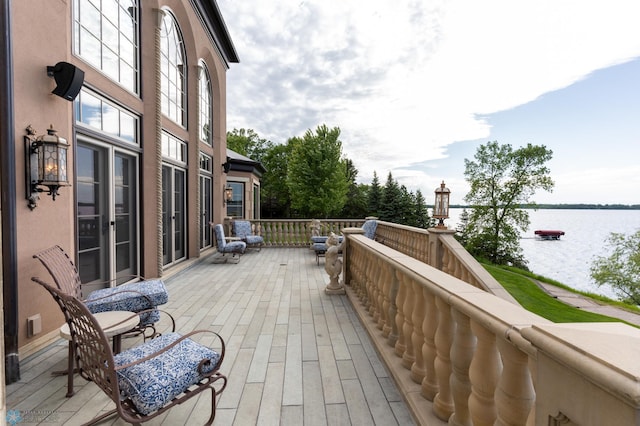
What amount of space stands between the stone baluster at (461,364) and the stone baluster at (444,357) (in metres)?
0.13

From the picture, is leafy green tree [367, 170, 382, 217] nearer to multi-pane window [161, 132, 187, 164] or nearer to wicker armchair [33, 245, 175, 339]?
multi-pane window [161, 132, 187, 164]

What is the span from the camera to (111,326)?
2273mm

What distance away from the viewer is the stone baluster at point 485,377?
3.89 ft

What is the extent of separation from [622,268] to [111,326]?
21998 mm

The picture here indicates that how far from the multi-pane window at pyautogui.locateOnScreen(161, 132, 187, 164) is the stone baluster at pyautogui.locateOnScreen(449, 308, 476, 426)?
6.22m

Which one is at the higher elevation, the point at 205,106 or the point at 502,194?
the point at 205,106

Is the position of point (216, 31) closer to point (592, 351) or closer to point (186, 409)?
point (186, 409)

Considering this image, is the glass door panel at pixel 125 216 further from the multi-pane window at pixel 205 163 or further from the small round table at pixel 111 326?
the multi-pane window at pixel 205 163

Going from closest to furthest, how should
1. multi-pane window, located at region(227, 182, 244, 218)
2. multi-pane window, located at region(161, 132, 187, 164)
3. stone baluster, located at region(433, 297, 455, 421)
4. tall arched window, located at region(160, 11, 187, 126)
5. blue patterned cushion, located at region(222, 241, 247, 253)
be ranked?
stone baluster, located at region(433, 297, 455, 421)
multi-pane window, located at region(161, 132, 187, 164)
tall arched window, located at region(160, 11, 187, 126)
blue patterned cushion, located at region(222, 241, 247, 253)
multi-pane window, located at region(227, 182, 244, 218)

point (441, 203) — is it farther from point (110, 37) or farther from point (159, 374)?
point (110, 37)

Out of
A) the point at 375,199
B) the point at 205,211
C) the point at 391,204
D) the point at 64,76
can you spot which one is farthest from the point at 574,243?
the point at 64,76

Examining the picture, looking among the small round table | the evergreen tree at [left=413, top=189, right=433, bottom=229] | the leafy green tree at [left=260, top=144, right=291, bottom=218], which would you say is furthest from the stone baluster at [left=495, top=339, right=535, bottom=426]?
the leafy green tree at [left=260, top=144, right=291, bottom=218]

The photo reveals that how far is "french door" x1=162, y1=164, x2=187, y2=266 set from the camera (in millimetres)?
6246

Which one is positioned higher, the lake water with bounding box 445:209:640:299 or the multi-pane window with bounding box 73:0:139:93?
the multi-pane window with bounding box 73:0:139:93
